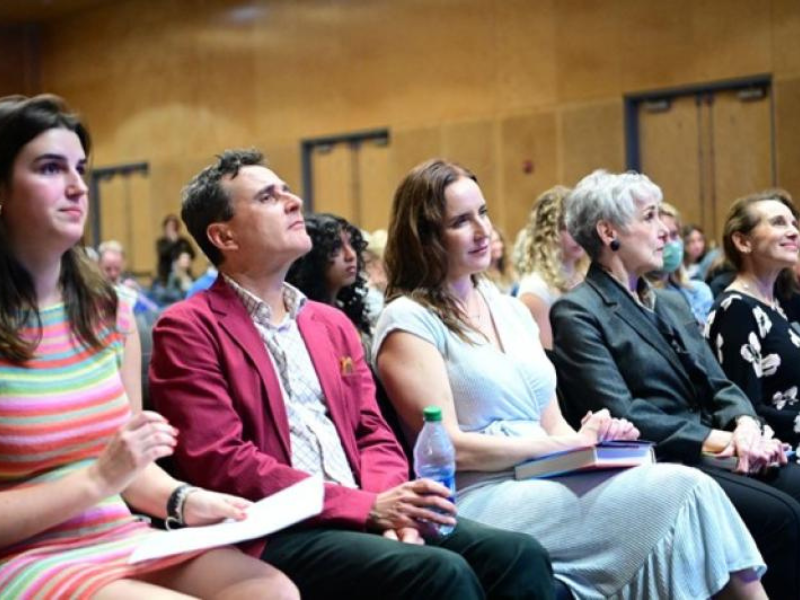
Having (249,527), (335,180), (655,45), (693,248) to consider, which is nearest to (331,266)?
(249,527)

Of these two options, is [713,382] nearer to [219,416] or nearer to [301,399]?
[301,399]

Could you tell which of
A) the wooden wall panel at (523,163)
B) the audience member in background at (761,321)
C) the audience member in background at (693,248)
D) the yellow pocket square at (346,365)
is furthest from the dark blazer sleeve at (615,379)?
the wooden wall panel at (523,163)

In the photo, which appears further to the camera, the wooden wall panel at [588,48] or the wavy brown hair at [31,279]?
the wooden wall panel at [588,48]

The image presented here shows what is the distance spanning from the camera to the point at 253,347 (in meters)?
2.90

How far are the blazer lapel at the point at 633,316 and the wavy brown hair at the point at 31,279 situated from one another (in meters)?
2.01

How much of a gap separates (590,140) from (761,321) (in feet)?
24.7

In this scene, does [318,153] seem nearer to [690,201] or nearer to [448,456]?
[690,201]

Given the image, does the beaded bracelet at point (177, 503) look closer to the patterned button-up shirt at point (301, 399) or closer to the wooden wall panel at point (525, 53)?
the patterned button-up shirt at point (301, 399)

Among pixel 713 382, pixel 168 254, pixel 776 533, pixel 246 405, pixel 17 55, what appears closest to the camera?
pixel 246 405

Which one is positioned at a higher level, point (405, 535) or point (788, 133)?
→ point (788, 133)

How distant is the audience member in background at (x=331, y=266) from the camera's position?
164 inches

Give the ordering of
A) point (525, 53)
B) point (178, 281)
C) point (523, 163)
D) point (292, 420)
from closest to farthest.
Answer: point (292, 420), point (525, 53), point (523, 163), point (178, 281)

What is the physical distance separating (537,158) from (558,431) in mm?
8827

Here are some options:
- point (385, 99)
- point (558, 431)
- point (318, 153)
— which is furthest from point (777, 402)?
point (318, 153)
